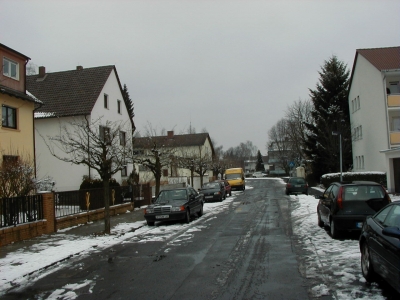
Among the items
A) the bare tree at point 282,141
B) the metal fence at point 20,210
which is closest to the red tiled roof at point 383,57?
the metal fence at point 20,210

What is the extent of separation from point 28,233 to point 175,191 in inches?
245

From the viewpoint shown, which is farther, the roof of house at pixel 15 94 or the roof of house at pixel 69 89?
the roof of house at pixel 69 89

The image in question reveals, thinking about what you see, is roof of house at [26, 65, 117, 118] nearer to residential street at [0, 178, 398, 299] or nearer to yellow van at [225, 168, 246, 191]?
residential street at [0, 178, 398, 299]

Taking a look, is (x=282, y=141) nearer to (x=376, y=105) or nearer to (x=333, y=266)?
(x=376, y=105)

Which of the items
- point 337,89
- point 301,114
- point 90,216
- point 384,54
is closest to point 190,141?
point 301,114

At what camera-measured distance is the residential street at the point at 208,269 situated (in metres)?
6.44

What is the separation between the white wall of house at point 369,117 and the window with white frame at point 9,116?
82.6 ft

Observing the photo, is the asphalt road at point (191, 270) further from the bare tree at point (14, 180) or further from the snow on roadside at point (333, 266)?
the bare tree at point (14, 180)

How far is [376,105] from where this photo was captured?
32344mm

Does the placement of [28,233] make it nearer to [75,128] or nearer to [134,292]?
[134,292]

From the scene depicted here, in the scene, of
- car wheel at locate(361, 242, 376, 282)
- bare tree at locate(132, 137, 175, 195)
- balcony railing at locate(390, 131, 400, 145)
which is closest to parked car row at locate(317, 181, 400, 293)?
car wheel at locate(361, 242, 376, 282)

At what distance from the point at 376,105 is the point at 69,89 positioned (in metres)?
24.0

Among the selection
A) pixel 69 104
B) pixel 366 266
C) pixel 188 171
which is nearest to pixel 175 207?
pixel 366 266

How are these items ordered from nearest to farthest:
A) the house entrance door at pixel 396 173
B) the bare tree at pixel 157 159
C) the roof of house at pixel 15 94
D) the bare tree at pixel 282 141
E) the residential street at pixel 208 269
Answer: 1. the residential street at pixel 208 269
2. the roof of house at pixel 15 94
3. the house entrance door at pixel 396 173
4. the bare tree at pixel 157 159
5. the bare tree at pixel 282 141
